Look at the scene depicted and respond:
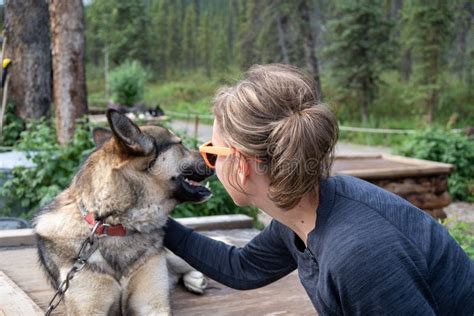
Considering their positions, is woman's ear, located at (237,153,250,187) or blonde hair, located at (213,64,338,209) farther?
woman's ear, located at (237,153,250,187)

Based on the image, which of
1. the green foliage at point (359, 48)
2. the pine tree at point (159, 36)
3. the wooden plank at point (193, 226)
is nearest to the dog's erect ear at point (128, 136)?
the wooden plank at point (193, 226)

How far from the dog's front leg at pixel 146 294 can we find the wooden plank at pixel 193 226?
1.24m

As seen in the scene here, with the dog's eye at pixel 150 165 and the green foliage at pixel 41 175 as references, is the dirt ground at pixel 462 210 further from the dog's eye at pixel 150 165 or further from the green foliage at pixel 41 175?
the dog's eye at pixel 150 165

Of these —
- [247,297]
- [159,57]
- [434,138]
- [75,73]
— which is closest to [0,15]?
[75,73]

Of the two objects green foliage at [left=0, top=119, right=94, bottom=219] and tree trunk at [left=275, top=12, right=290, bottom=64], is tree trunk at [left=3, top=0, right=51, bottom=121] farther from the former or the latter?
tree trunk at [left=275, top=12, right=290, bottom=64]

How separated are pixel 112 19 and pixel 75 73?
36722 mm

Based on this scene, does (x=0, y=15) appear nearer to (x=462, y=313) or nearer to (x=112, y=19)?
(x=462, y=313)

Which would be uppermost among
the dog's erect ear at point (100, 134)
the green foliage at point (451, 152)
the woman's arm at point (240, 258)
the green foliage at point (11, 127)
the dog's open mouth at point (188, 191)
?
the dog's erect ear at point (100, 134)

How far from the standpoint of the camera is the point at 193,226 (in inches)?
161

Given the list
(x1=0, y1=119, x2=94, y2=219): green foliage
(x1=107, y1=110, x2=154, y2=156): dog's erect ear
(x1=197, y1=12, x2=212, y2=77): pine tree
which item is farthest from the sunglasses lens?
(x1=197, y1=12, x2=212, y2=77): pine tree

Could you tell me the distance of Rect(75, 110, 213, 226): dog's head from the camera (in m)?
2.47

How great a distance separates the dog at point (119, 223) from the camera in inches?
94.8

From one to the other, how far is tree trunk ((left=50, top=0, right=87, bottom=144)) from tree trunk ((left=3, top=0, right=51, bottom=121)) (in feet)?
5.74

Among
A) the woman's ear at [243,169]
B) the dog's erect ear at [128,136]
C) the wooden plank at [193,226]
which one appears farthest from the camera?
the wooden plank at [193,226]
